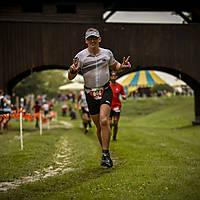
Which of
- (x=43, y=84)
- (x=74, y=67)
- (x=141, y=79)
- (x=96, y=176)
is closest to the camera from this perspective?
(x=96, y=176)

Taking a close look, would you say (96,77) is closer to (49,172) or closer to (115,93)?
(49,172)

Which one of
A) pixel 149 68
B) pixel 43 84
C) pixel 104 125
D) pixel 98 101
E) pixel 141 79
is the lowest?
pixel 104 125

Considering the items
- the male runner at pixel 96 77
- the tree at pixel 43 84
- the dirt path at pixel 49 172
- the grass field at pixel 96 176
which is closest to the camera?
the grass field at pixel 96 176

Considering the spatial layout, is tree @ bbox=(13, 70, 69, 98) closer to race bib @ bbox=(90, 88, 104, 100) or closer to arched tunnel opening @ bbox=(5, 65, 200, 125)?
arched tunnel opening @ bbox=(5, 65, 200, 125)

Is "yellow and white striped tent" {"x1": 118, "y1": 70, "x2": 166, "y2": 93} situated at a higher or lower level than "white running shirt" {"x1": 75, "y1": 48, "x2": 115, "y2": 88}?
higher

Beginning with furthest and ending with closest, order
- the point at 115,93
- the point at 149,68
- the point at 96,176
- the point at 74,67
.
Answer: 1. the point at 149,68
2. the point at 115,93
3. the point at 74,67
4. the point at 96,176

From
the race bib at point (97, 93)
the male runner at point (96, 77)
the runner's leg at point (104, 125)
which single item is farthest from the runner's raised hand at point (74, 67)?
the runner's leg at point (104, 125)

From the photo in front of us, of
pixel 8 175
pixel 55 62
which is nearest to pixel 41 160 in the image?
pixel 8 175

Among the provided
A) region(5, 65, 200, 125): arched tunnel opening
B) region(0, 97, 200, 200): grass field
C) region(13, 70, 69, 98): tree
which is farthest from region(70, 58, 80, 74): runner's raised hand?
region(13, 70, 69, 98): tree

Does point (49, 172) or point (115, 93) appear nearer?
point (49, 172)

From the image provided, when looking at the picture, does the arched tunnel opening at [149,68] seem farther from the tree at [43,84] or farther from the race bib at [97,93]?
the tree at [43,84]

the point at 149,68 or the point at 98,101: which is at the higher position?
the point at 149,68

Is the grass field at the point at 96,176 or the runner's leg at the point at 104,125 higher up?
the runner's leg at the point at 104,125

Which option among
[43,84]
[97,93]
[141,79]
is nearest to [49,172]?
[97,93]
